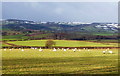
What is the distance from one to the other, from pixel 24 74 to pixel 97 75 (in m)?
4.12

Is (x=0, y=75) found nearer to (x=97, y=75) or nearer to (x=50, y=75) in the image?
(x=50, y=75)

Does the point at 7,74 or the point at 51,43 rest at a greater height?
the point at 7,74

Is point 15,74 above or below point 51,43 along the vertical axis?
above

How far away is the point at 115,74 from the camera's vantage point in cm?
1611

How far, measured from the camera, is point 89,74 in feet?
52.3

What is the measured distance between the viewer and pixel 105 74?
16.1 m

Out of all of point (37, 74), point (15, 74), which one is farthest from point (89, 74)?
point (15, 74)

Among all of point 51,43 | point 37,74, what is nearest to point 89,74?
point 37,74

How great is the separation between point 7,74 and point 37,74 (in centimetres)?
168

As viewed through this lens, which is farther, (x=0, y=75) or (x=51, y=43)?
(x=51, y=43)

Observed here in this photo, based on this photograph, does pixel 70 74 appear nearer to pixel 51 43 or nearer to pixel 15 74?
pixel 15 74

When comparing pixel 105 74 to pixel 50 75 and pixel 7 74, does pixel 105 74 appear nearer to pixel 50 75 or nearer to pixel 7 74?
pixel 50 75

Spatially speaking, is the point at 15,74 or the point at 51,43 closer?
the point at 15,74

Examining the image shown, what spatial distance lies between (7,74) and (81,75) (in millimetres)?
4160
